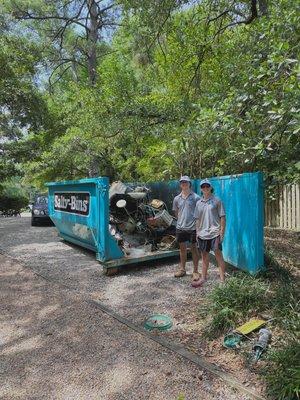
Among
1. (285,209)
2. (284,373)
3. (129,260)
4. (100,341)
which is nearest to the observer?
(284,373)

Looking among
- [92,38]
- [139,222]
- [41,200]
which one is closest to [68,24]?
[92,38]

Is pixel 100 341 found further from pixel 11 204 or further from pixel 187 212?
pixel 11 204

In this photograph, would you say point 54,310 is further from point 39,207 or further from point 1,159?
point 1,159

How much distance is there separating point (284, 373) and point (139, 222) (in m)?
5.51

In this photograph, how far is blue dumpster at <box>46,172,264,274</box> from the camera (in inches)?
227

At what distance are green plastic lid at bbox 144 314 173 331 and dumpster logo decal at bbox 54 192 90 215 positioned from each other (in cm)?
322

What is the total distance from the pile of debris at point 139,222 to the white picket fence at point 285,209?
4800 millimetres

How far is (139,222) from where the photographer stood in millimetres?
8469

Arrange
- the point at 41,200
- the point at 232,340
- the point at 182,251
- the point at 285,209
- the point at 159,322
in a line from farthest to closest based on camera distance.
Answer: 1. the point at 41,200
2. the point at 285,209
3. the point at 182,251
4. the point at 159,322
5. the point at 232,340

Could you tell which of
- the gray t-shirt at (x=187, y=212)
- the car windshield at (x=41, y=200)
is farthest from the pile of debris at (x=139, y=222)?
the car windshield at (x=41, y=200)

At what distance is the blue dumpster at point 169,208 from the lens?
577cm

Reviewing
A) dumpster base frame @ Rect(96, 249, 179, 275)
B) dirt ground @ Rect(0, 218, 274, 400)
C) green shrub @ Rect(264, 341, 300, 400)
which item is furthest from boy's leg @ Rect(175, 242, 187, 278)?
green shrub @ Rect(264, 341, 300, 400)

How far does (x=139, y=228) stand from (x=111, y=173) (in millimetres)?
13530

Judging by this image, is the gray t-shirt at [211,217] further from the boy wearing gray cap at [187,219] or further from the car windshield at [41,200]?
the car windshield at [41,200]
